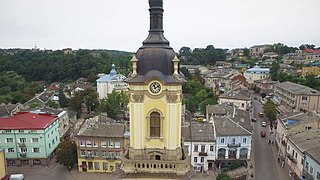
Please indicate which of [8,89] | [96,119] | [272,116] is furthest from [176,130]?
[8,89]

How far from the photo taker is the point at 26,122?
129ft

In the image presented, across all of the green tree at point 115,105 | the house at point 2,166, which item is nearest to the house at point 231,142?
the green tree at point 115,105

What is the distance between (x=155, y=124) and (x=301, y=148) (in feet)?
87.7

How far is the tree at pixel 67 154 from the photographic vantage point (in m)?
36.9

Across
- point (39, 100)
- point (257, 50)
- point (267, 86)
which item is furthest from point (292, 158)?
point (257, 50)

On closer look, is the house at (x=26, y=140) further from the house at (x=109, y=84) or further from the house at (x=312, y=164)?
the house at (x=312, y=164)

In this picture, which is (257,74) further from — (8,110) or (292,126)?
(8,110)

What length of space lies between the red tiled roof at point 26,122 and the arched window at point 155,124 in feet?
95.0

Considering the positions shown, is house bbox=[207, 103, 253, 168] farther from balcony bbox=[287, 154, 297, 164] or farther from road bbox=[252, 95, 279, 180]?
balcony bbox=[287, 154, 297, 164]

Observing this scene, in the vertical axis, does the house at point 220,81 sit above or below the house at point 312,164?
above

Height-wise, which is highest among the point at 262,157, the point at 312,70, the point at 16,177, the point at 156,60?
the point at 156,60

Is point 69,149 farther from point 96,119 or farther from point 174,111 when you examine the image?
point 174,111

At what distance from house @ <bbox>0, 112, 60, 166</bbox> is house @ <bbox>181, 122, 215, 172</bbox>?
70.6 ft

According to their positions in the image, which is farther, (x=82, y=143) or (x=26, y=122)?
(x=26, y=122)
